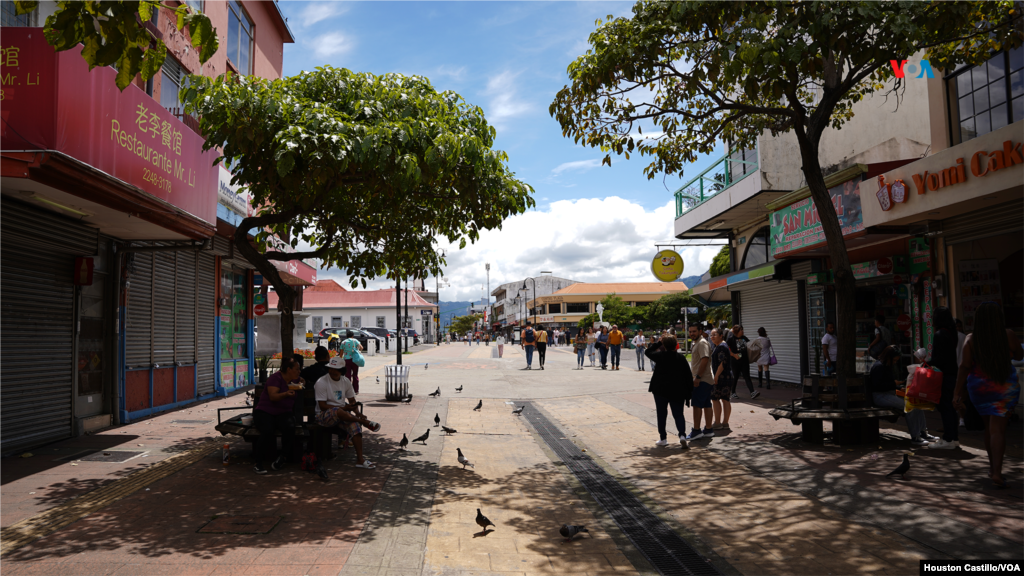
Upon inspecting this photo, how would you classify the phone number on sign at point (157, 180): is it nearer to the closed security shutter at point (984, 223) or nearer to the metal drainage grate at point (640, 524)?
the metal drainage grate at point (640, 524)

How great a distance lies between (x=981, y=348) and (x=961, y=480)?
4.30ft

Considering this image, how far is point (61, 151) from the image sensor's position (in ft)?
22.4

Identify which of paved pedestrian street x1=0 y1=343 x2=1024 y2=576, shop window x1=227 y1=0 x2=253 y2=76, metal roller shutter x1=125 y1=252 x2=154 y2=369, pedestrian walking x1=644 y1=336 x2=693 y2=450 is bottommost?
paved pedestrian street x1=0 y1=343 x2=1024 y2=576

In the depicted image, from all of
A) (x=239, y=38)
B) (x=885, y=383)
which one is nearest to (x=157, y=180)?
(x=239, y=38)

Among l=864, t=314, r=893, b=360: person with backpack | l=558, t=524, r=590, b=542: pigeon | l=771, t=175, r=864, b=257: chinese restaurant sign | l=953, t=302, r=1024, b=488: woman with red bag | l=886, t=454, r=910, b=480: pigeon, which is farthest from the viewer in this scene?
l=771, t=175, r=864, b=257: chinese restaurant sign

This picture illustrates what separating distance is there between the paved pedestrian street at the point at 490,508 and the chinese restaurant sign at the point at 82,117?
3.55m

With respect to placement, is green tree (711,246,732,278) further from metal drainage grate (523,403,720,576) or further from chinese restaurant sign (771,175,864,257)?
metal drainage grate (523,403,720,576)

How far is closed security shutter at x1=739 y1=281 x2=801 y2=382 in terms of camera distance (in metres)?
→ 17.4

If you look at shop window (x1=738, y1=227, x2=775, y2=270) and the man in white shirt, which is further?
shop window (x1=738, y1=227, x2=775, y2=270)

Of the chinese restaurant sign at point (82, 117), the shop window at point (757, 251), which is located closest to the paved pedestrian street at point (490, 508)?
the chinese restaurant sign at point (82, 117)

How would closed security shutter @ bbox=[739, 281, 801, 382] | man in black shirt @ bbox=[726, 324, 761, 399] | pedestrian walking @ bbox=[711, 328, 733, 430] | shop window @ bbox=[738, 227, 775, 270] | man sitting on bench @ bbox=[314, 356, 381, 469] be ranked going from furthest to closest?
shop window @ bbox=[738, 227, 775, 270], closed security shutter @ bbox=[739, 281, 801, 382], man in black shirt @ bbox=[726, 324, 761, 399], pedestrian walking @ bbox=[711, 328, 733, 430], man sitting on bench @ bbox=[314, 356, 381, 469]

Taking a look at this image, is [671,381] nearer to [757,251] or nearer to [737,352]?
[737,352]

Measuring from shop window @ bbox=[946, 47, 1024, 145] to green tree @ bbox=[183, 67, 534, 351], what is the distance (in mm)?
8366

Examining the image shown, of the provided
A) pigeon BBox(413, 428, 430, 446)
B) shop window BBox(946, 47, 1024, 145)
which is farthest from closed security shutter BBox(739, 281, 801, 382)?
pigeon BBox(413, 428, 430, 446)
